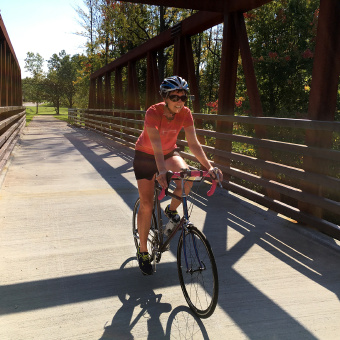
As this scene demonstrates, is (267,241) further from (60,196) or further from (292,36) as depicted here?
(292,36)

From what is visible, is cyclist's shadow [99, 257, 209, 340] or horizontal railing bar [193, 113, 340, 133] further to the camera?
horizontal railing bar [193, 113, 340, 133]

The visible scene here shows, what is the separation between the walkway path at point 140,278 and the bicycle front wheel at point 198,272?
109mm

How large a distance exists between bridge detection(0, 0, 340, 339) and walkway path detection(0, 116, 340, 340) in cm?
1

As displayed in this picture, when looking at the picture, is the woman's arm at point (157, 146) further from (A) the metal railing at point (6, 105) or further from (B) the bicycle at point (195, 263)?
(A) the metal railing at point (6, 105)

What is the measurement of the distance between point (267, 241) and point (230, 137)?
242 cm

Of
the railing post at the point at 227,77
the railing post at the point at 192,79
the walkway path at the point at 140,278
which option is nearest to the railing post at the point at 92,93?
the railing post at the point at 192,79

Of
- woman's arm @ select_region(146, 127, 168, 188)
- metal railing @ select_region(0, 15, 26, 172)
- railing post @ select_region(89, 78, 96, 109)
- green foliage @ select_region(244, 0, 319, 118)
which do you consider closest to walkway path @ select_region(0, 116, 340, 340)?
woman's arm @ select_region(146, 127, 168, 188)

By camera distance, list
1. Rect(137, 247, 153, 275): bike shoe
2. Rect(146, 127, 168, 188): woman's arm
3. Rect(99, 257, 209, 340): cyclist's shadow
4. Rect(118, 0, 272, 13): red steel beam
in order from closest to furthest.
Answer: Rect(99, 257, 209, 340): cyclist's shadow → Rect(146, 127, 168, 188): woman's arm → Rect(137, 247, 153, 275): bike shoe → Rect(118, 0, 272, 13): red steel beam

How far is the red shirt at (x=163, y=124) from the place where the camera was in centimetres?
333

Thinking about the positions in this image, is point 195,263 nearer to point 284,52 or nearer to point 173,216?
point 173,216

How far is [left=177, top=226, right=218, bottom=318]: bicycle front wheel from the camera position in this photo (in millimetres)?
2893

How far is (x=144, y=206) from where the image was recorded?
11.8 ft

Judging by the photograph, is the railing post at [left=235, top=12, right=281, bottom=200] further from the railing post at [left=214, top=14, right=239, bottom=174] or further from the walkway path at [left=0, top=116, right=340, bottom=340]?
the walkway path at [left=0, top=116, right=340, bottom=340]

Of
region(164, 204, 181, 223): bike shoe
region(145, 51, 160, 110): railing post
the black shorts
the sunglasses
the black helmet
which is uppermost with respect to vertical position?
region(145, 51, 160, 110): railing post
